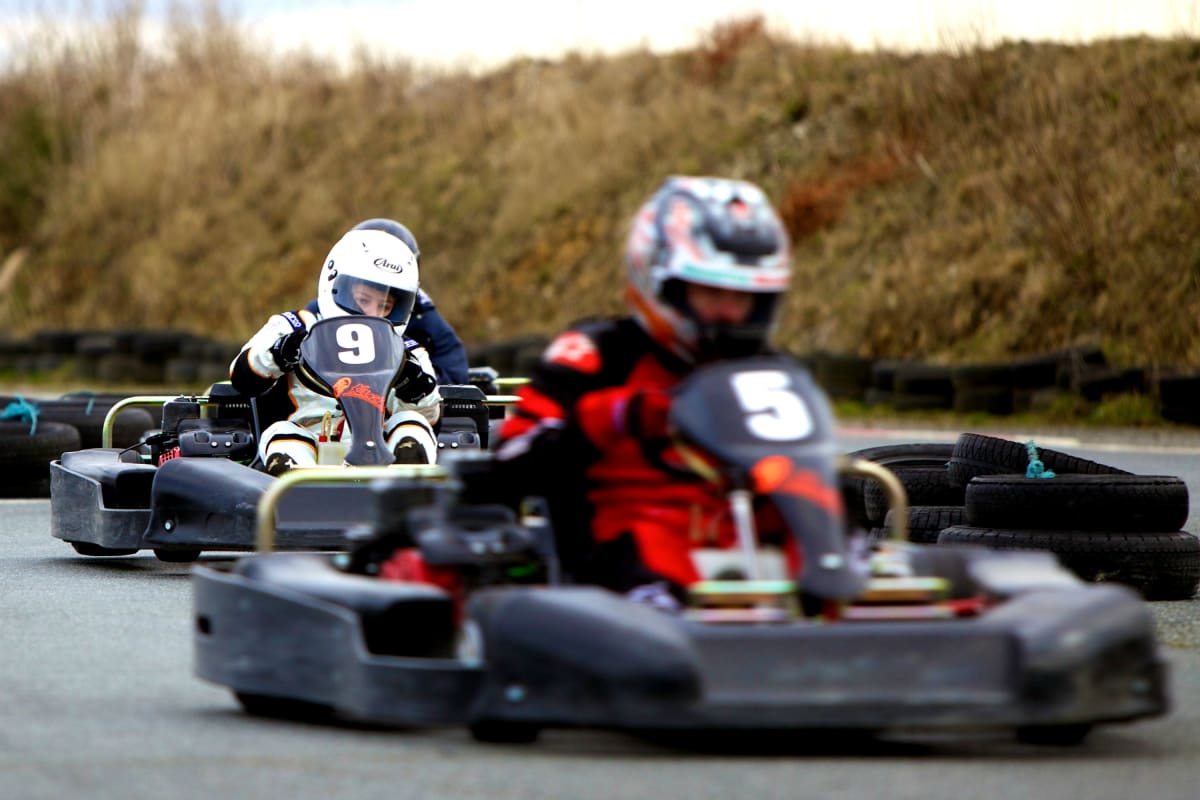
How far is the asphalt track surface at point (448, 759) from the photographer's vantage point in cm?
427

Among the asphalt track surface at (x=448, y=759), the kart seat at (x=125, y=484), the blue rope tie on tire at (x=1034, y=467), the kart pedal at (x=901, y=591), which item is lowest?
the kart seat at (x=125, y=484)

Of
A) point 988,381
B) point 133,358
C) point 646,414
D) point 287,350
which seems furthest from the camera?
point 133,358

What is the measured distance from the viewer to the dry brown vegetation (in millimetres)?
23500

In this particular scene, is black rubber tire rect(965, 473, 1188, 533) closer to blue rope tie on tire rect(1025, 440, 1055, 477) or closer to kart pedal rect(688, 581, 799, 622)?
blue rope tie on tire rect(1025, 440, 1055, 477)

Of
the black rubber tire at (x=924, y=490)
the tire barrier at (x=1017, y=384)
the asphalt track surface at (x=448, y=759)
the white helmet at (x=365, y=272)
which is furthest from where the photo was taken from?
the tire barrier at (x=1017, y=384)

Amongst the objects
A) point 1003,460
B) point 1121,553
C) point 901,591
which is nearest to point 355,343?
point 1003,460

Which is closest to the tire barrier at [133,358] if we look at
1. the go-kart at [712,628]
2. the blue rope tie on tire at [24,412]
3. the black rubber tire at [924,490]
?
the blue rope tie on tire at [24,412]

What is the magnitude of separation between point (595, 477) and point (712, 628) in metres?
0.88

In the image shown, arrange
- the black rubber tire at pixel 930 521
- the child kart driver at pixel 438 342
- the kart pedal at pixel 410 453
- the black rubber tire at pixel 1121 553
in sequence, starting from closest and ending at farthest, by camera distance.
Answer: the black rubber tire at pixel 1121 553
the black rubber tire at pixel 930 521
the kart pedal at pixel 410 453
the child kart driver at pixel 438 342

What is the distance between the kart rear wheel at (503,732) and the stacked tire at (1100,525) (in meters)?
3.26

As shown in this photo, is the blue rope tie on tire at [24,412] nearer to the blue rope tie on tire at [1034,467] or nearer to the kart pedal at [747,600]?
the blue rope tie on tire at [1034,467]

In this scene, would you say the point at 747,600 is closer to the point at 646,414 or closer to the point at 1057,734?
the point at 646,414

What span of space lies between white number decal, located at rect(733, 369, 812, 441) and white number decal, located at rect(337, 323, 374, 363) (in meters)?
4.29

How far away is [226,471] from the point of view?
8.66 meters
